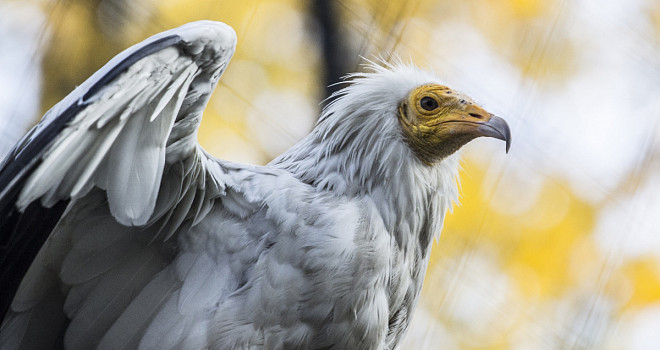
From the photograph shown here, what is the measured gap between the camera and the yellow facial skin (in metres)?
2.10

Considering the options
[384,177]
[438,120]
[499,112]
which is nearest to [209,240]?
[384,177]

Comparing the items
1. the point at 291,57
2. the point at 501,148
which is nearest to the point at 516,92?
the point at 501,148

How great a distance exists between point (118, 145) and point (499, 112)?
2.20m

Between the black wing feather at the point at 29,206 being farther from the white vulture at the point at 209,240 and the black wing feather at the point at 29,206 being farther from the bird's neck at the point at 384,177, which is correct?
the bird's neck at the point at 384,177

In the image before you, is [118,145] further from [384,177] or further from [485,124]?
[485,124]

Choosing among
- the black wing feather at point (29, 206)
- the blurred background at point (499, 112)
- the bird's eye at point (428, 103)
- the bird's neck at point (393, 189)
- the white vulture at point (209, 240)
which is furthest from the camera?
the blurred background at point (499, 112)

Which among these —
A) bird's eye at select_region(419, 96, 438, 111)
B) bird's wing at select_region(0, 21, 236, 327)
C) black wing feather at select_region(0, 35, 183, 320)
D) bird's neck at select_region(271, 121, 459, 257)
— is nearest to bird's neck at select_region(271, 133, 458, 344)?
bird's neck at select_region(271, 121, 459, 257)

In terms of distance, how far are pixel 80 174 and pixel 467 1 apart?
345 centimetres

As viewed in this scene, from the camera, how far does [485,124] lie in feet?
6.75

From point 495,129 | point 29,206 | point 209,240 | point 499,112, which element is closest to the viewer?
point 29,206

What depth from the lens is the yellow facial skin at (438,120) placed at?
2096mm

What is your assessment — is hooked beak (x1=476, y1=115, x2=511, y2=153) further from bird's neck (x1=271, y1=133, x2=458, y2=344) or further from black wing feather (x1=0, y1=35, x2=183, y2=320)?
black wing feather (x1=0, y1=35, x2=183, y2=320)

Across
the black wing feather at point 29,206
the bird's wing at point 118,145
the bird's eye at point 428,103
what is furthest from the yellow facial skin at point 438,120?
the black wing feather at point 29,206

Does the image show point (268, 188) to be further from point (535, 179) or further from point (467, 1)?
point (467, 1)
